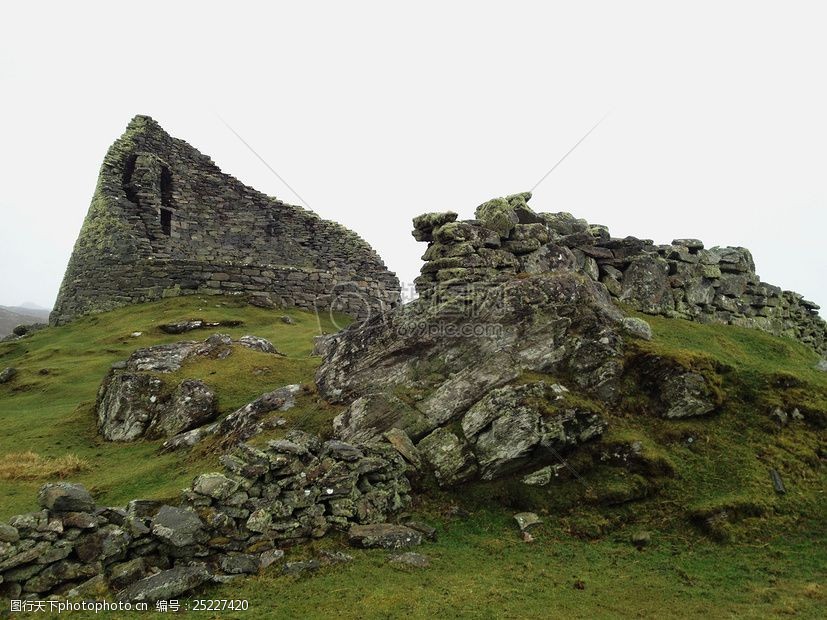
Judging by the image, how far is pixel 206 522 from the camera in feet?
33.2

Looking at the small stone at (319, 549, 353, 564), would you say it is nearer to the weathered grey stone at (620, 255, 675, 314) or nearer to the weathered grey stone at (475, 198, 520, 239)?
the weathered grey stone at (475, 198, 520, 239)

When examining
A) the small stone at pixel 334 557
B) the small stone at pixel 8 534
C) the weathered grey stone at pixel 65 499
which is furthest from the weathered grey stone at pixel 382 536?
the small stone at pixel 8 534

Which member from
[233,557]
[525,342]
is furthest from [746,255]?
[233,557]

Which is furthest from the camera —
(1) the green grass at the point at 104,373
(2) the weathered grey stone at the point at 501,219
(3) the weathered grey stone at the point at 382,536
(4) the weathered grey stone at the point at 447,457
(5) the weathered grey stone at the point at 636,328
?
(2) the weathered grey stone at the point at 501,219

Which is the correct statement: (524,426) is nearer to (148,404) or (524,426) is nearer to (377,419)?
(377,419)

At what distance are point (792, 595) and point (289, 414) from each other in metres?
11.1

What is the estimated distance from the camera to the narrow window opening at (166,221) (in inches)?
1555

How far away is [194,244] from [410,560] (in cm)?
3493

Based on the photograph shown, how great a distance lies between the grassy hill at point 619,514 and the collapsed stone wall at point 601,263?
2301 mm

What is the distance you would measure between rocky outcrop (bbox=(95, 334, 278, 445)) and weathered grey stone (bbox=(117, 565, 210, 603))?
7407 millimetres

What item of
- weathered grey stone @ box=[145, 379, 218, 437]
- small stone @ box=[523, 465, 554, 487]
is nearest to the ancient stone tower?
weathered grey stone @ box=[145, 379, 218, 437]

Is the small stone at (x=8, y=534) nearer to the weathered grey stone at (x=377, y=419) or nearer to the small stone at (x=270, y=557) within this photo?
the small stone at (x=270, y=557)

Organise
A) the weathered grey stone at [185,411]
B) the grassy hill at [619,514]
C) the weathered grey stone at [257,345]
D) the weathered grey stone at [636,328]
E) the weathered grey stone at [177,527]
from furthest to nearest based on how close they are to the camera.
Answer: the weathered grey stone at [257,345] → the weathered grey stone at [185,411] → the weathered grey stone at [636,328] → the weathered grey stone at [177,527] → the grassy hill at [619,514]

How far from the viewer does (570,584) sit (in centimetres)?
933
